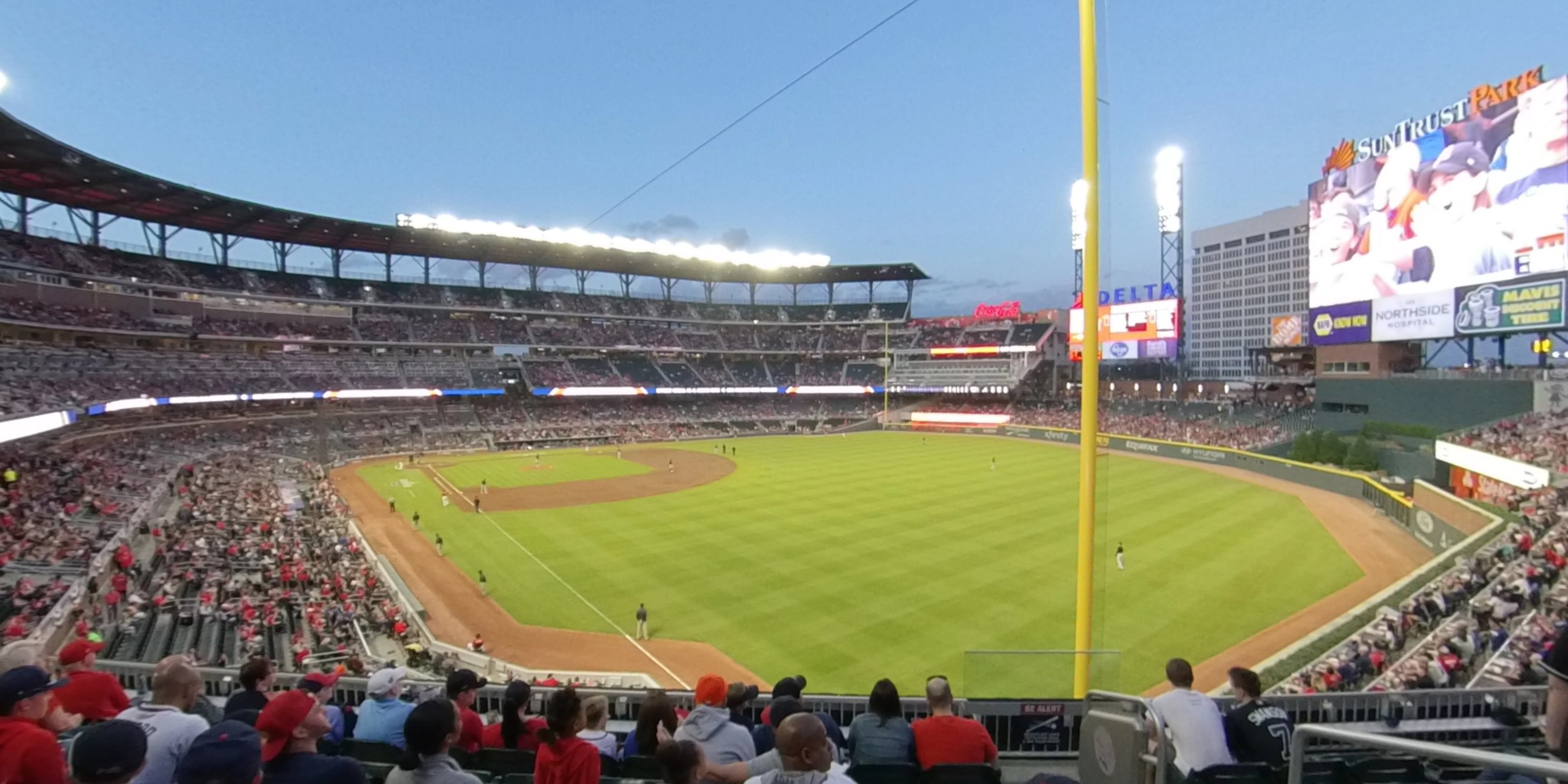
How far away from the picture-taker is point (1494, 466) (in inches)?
951

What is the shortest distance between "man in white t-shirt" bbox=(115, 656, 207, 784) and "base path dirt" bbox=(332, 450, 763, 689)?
11257 millimetres

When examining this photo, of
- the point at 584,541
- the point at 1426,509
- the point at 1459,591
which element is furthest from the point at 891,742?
the point at 1426,509

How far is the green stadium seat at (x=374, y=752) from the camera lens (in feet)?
16.9

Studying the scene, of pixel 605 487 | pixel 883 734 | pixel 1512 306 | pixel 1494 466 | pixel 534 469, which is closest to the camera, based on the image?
pixel 883 734

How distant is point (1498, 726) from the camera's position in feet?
19.4

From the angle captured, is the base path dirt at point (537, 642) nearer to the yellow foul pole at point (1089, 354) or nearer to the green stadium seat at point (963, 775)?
the yellow foul pole at point (1089, 354)

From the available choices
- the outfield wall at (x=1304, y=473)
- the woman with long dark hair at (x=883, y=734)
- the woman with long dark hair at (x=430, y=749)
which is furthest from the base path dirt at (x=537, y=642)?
the woman with long dark hair at (x=430, y=749)

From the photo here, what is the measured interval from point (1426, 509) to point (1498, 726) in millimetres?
A: 26492

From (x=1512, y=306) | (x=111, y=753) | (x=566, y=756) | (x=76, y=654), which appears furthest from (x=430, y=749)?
(x=1512, y=306)

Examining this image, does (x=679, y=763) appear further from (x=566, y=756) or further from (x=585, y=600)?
(x=585, y=600)

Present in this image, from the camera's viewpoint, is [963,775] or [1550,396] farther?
[1550,396]

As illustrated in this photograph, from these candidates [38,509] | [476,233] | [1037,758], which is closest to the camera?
[1037,758]

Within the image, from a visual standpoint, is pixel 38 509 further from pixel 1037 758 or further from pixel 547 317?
pixel 547 317

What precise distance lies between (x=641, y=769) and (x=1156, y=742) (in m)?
3.51
